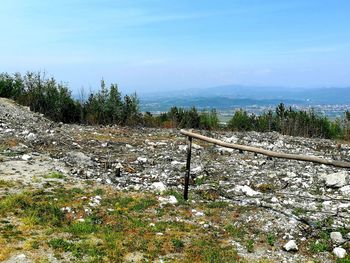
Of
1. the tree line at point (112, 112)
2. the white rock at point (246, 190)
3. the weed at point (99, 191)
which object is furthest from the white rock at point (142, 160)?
the tree line at point (112, 112)

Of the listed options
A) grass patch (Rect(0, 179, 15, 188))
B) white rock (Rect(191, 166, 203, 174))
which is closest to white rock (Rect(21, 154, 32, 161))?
grass patch (Rect(0, 179, 15, 188))

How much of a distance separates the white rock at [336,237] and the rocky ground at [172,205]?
0.04 m

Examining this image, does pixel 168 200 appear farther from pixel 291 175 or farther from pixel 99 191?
pixel 291 175

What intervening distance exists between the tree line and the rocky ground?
66.4 ft

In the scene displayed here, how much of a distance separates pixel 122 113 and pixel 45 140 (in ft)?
77.6

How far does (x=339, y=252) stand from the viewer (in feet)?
24.7

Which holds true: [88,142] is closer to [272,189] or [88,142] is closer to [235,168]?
[235,168]

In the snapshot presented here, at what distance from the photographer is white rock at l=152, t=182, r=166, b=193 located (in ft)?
38.9

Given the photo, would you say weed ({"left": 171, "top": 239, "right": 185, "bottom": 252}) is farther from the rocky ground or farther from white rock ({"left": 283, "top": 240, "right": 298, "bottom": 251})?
white rock ({"left": 283, "top": 240, "right": 298, "bottom": 251})

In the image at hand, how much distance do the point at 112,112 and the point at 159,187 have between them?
31.2m

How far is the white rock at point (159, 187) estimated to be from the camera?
11.9 meters

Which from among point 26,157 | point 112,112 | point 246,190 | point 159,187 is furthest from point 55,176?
point 112,112

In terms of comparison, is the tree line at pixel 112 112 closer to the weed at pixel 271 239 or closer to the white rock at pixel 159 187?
the white rock at pixel 159 187

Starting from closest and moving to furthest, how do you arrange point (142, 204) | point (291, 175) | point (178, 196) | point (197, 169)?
point (142, 204) < point (178, 196) < point (291, 175) < point (197, 169)
